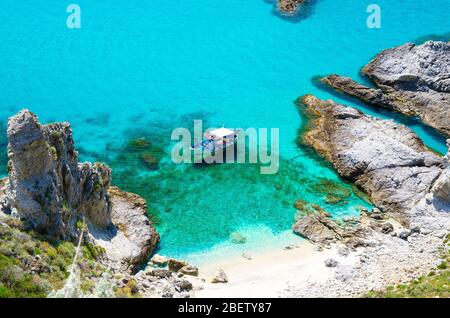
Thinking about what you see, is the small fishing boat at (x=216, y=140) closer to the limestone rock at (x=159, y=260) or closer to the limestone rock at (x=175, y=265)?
the limestone rock at (x=159, y=260)

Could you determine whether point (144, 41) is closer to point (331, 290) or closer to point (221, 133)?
point (221, 133)

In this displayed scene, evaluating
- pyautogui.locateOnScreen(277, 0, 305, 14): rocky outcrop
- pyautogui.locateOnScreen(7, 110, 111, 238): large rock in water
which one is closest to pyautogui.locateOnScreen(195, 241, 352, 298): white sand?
pyautogui.locateOnScreen(7, 110, 111, 238): large rock in water

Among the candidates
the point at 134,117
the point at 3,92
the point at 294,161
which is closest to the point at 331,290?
the point at 294,161

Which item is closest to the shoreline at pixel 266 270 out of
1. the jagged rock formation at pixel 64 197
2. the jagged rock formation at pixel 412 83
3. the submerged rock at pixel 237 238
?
the submerged rock at pixel 237 238

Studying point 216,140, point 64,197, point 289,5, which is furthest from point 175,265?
point 289,5

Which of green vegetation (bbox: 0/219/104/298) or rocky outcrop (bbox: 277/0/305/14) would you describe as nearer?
green vegetation (bbox: 0/219/104/298)

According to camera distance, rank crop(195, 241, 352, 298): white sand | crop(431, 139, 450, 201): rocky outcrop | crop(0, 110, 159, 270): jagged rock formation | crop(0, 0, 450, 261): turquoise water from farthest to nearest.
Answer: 1. crop(0, 0, 450, 261): turquoise water
2. crop(431, 139, 450, 201): rocky outcrop
3. crop(195, 241, 352, 298): white sand
4. crop(0, 110, 159, 270): jagged rock formation

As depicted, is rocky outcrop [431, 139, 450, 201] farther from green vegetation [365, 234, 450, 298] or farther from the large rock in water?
the large rock in water

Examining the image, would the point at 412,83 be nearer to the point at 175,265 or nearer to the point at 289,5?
the point at 289,5
